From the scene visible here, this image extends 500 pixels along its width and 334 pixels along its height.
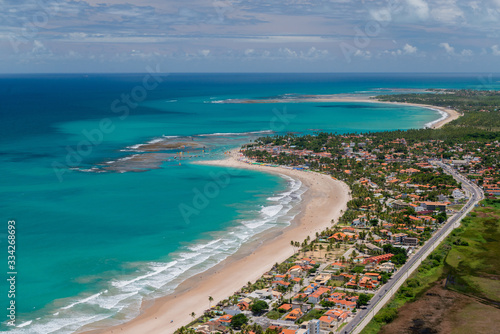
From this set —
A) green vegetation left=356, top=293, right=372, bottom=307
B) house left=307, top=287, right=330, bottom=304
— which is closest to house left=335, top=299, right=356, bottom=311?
green vegetation left=356, top=293, right=372, bottom=307

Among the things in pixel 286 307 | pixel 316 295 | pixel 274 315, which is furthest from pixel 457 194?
pixel 274 315

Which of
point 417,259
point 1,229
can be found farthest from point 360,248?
point 1,229

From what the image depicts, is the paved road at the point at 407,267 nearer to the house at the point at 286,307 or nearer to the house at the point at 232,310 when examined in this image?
the house at the point at 286,307

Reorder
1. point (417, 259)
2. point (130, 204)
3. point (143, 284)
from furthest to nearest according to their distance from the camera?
1. point (130, 204)
2. point (417, 259)
3. point (143, 284)

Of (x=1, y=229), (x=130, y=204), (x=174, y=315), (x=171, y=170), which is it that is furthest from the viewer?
(x=171, y=170)

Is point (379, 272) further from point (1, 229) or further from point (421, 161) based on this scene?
point (421, 161)

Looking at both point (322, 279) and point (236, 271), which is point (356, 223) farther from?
point (236, 271)

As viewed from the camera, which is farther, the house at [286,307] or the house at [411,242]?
the house at [411,242]

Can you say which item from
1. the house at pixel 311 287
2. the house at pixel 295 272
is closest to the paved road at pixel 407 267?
the house at pixel 311 287
